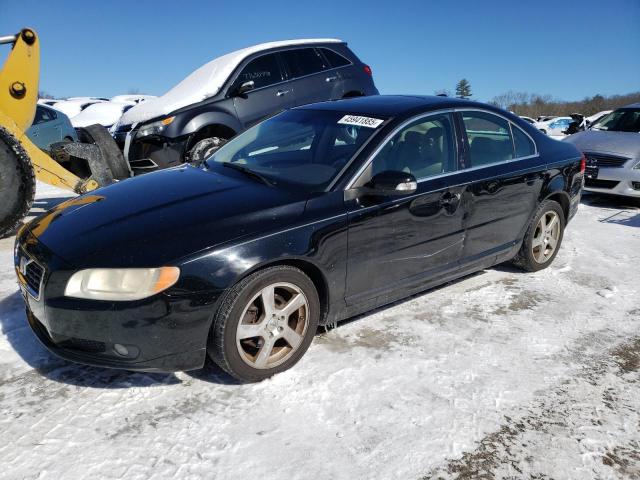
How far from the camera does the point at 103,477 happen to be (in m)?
2.02

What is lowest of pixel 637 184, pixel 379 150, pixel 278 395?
pixel 278 395

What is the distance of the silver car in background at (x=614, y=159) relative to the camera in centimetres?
710

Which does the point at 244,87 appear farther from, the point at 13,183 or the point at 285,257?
the point at 285,257

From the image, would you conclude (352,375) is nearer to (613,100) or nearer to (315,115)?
(315,115)

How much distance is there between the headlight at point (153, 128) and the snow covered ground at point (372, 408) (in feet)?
10.7

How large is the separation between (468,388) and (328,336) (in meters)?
0.93

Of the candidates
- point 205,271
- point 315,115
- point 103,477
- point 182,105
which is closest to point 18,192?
point 182,105

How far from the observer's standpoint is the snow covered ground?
2139 mm

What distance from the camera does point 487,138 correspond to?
3895mm

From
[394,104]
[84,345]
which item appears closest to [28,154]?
[84,345]

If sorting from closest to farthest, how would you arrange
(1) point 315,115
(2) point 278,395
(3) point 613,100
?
(2) point 278,395 < (1) point 315,115 < (3) point 613,100

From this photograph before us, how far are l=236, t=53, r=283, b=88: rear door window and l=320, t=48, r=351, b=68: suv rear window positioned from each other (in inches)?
33.4

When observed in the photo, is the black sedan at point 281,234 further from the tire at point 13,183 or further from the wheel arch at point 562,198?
the tire at point 13,183

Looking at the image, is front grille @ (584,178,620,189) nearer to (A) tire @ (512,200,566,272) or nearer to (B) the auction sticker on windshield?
(A) tire @ (512,200,566,272)
